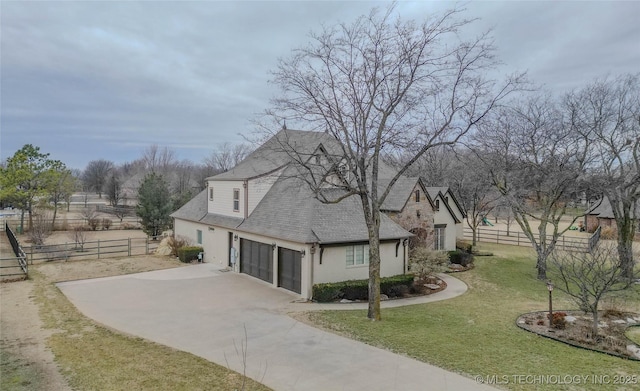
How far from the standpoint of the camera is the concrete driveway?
8203 millimetres

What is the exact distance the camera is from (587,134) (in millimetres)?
20406

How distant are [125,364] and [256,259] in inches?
438

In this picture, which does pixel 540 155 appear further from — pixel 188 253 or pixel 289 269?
pixel 188 253

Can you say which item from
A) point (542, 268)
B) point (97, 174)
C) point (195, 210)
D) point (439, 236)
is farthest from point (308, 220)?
point (97, 174)

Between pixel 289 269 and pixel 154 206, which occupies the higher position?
pixel 154 206

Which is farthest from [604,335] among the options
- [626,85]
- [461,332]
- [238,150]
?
[238,150]

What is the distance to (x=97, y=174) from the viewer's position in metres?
105

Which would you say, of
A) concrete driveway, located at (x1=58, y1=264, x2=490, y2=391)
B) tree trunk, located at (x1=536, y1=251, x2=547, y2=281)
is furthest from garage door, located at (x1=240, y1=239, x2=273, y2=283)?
tree trunk, located at (x1=536, y1=251, x2=547, y2=281)

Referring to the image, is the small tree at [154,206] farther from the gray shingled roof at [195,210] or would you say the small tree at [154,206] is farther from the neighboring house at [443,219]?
the neighboring house at [443,219]

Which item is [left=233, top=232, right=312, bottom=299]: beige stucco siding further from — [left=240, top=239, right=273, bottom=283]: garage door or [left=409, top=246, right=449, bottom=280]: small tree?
[left=409, top=246, right=449, bottom=280]: small tree

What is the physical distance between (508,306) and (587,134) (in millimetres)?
11146

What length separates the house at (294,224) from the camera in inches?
654

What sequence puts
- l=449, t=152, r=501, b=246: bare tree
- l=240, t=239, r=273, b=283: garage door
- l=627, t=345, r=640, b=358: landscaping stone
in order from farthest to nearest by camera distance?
l=449, t=152, r=501, b=246: bare tree → l=240, t=239, r=273, b=283: garage door → l=627, t=345, r=640, b=358: landscaping stone

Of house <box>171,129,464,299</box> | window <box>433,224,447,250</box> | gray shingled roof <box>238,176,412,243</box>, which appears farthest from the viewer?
window <box>433,224,447,250</box>
